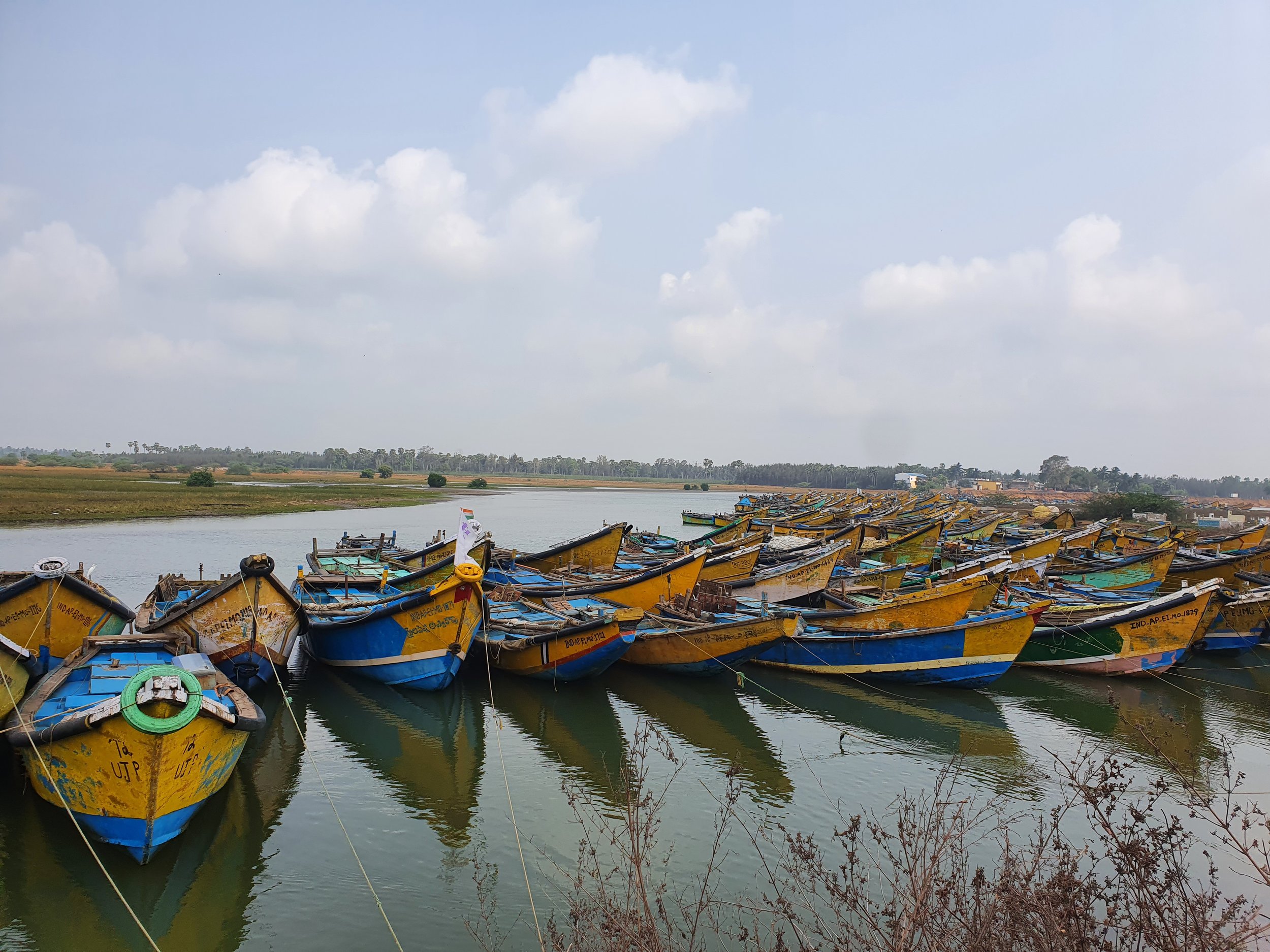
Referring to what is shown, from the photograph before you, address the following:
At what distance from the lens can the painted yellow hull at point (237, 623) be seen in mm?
12336

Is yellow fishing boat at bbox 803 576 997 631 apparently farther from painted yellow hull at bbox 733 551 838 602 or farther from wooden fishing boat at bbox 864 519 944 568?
wooden fishing boat at bbox 864 519 944 568

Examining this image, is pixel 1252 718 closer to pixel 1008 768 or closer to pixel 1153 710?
pixel 1153 710

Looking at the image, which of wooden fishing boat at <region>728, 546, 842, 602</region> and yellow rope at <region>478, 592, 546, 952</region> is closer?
yellow rope at <region>478, 592, 546, 952</region>

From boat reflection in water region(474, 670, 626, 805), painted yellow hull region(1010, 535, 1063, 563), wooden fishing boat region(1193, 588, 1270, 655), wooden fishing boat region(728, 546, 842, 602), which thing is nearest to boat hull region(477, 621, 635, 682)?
boat reflection in water region(474, 670, 626, 805)

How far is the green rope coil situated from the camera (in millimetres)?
7207

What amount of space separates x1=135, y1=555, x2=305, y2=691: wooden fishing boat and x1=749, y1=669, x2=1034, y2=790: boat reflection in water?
9.39 metres

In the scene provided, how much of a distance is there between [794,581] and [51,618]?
16.8m

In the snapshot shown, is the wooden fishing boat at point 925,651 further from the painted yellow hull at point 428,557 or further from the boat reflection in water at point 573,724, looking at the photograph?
the painted yellow hull at point 428,557

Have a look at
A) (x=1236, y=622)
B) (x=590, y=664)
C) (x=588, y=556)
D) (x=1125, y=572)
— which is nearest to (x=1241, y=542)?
(x=1125, y=572)

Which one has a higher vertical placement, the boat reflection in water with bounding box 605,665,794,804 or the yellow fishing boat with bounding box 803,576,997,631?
the yellow fishing boat with bounding box 803,576,997,631

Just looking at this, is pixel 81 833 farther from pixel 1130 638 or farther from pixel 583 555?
pixel 1130 638

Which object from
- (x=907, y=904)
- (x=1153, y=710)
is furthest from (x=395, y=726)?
(x=1153, y=710)

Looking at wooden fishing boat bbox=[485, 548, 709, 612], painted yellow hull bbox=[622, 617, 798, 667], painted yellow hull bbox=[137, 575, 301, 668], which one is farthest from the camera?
A: wooden fishing boat bbox=[485, 548, 709, 612]

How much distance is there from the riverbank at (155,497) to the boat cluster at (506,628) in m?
33.0
